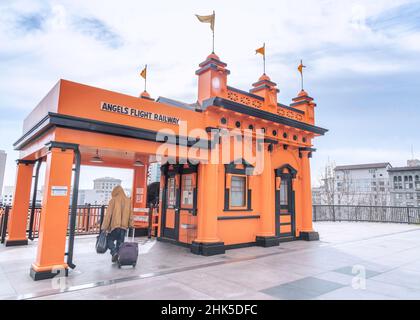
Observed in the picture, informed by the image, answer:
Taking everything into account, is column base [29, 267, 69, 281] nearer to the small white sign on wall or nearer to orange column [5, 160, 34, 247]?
the small white sign on wall

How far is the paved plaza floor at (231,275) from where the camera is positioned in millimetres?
4691

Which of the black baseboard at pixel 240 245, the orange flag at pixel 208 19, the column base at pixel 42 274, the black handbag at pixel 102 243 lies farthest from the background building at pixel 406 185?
the column base at pixel 42 274

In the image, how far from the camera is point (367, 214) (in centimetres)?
1988

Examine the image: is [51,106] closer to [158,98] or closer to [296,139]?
[158,98]

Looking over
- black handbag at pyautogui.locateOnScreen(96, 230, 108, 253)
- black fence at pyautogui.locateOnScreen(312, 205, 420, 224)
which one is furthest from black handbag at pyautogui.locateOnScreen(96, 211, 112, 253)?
black fence at pyautogui.locateOnScreen(312, 205, 420, 224)

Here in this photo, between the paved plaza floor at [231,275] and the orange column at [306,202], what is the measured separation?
1.93 metres

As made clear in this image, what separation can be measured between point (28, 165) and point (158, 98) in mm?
4955

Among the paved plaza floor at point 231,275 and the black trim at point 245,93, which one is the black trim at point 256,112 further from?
the paved plaza floor at point 231,275

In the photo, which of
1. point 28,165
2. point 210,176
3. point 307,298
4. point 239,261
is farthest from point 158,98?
point 307,298

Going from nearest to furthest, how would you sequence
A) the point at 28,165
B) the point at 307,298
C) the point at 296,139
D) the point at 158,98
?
the point at 307,298, the point at 28,165, the point at 158,98, the point at 296,139

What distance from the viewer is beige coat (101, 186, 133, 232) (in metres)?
6.81

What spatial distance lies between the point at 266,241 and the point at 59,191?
659cm

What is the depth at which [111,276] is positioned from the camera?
18.7ft

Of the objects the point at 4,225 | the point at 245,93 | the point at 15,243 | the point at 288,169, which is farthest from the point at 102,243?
the point at 288,169
